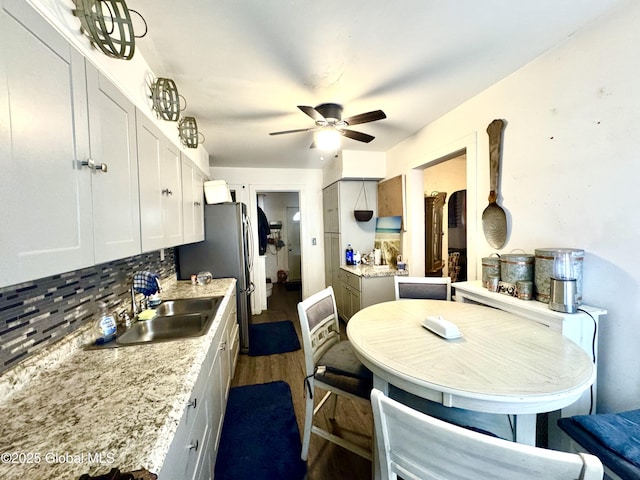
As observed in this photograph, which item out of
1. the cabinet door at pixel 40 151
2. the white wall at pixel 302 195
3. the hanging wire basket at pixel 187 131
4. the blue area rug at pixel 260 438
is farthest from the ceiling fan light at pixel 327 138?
the blue area rug at pixel 260 438

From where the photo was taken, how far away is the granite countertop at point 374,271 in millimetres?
2967

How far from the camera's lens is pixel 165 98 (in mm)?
1646

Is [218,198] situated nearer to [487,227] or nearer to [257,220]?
[257,220]

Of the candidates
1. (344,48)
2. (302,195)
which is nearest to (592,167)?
(344,48)

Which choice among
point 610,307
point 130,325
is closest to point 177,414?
point 130,325

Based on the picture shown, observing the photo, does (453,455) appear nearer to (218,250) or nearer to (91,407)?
(91,407)

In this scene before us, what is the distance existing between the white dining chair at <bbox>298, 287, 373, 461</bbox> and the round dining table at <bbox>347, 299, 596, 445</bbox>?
0.77 ft

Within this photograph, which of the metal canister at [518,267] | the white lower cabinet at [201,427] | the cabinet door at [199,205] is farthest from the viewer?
the cabinet door at [199,205]

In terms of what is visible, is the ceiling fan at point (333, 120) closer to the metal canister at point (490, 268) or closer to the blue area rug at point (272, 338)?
the metal canister at point (490, 268)

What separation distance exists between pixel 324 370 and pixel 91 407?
103cm

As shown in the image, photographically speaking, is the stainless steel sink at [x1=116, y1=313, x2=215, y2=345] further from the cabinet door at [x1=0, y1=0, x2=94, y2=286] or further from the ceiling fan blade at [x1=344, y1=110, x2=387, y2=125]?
the ceiling fan blade at [x1=344, y1=110, x2=387, y2=125]

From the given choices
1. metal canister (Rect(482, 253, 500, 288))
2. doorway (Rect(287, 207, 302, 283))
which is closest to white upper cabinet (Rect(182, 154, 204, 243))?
metal canister (Rect(482, 253, 500, 288))

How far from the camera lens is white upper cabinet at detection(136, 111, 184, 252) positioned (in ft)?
4.37

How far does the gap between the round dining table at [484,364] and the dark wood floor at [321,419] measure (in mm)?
725
